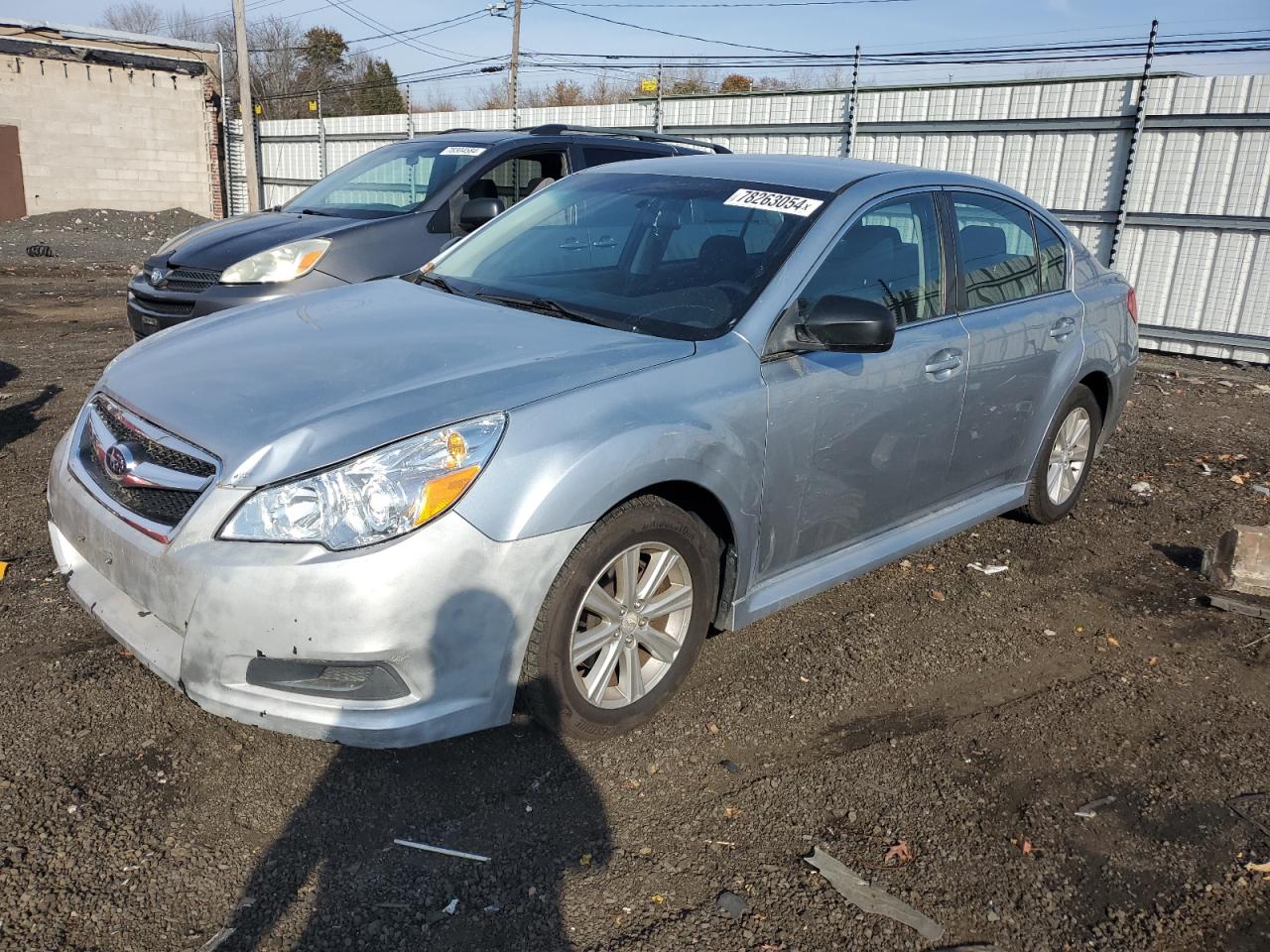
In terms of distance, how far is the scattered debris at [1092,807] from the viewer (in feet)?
9.90

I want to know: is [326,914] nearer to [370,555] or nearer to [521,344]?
[370,555]

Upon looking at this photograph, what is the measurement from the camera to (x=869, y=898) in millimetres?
2609

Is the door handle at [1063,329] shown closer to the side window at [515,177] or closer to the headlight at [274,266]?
the side window at [515,177]

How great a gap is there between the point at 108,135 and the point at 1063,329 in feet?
79.6

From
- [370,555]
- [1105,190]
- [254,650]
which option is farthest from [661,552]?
[1105,190]

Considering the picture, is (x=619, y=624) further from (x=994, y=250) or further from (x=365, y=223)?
(x=365, y=223)

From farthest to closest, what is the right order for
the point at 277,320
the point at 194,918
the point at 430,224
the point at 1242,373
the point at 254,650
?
the point at 1242,373, the point at 430,224, the point at 277,320, the point at 254,650, the point at 194,918

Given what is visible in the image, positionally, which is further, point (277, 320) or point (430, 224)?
point (430, 224)

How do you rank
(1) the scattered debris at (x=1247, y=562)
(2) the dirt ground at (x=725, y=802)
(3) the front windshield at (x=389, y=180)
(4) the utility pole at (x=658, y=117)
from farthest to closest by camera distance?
(4) the utility pole at (x=658, y=117), (3) the front windshield at (x=389, y=180), (1) the scattered debris at (x=1247, y=562), (2) the dirt ground at (x=725, y=802)

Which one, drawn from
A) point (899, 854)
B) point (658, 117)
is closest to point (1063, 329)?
point (899, 854)

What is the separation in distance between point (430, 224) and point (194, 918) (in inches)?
210

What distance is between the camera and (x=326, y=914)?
244 centimetres

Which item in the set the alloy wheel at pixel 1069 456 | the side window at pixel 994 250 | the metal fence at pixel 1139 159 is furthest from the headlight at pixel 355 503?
the metal fence at pixel 1139 159

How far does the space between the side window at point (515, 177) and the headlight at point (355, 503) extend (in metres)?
4.93
